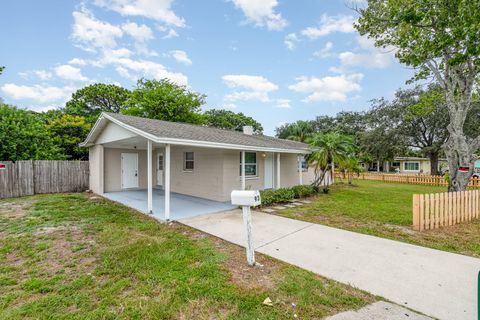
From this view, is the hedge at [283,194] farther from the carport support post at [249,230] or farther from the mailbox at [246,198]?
the mailbox at [246,198]

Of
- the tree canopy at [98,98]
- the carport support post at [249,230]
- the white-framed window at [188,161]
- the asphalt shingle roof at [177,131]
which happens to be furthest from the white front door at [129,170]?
the tree canopy at [98,98]

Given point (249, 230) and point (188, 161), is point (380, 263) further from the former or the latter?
point (188, 161)

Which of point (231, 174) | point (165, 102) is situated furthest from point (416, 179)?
point (165, 102)

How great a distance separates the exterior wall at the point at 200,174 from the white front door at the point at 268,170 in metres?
3.01

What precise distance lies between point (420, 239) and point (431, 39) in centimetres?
765

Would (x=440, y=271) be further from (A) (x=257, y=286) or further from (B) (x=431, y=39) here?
(B) (x=431, y=39)

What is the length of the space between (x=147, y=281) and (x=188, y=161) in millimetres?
7776

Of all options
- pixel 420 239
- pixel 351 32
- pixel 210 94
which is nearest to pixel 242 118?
pixel 210 94

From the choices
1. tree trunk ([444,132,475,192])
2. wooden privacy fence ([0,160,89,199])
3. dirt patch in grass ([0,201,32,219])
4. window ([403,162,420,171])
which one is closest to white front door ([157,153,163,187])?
wooden privacy fence ([0,160,89,199])

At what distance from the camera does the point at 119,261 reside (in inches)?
154

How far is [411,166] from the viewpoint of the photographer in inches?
1431

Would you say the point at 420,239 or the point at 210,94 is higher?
the point at 210,94

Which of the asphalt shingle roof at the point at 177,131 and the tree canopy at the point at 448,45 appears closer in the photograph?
the tree canopy at the point at 448,45

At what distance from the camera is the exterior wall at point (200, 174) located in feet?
31.1
